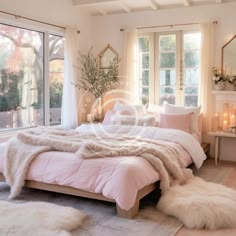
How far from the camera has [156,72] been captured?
6.32 meters

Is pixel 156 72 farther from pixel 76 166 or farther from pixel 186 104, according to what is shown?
pixel 76 166

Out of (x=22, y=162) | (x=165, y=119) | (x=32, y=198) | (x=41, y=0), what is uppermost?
(x=41, y=0)

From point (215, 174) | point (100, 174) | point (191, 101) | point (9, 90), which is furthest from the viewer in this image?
point (191, 101)

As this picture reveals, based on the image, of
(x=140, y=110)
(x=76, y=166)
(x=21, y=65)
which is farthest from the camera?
(x=140, y=110)

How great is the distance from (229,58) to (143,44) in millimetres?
1543

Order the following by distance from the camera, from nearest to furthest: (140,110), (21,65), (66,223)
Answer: (66,223) < (21,65) < (140,110)

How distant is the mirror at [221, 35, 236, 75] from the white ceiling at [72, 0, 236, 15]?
701mm

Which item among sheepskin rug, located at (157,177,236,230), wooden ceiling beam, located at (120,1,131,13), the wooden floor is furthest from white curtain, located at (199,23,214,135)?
sheepskin rug, located at (157,177,236,230)

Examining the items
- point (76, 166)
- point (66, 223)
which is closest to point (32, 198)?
point (76, 166)

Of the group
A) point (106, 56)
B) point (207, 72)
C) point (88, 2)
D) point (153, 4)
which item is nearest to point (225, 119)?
point (207, 72)

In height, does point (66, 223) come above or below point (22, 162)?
below

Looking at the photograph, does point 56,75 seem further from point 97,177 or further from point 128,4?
point 97,177

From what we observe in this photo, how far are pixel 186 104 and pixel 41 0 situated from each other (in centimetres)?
293

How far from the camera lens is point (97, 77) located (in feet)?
20.9
